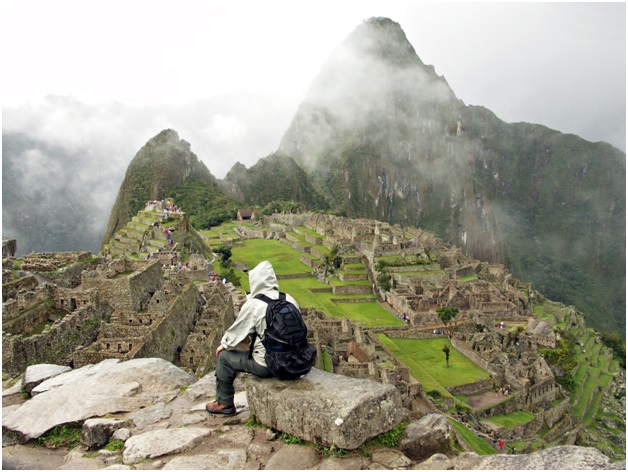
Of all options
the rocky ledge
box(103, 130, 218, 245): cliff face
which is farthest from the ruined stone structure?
box(103, 130, 218, 245): cliff face

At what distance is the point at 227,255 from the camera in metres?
46.5

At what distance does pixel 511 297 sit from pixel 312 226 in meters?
32.4

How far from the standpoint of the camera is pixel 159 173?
10300 cm

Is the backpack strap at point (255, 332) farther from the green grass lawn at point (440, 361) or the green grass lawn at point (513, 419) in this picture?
the green grass lawn at point (440, 361)

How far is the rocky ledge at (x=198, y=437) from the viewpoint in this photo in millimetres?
5023

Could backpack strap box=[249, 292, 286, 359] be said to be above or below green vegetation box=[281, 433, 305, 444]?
above

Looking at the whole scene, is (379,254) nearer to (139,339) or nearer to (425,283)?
(425,283)

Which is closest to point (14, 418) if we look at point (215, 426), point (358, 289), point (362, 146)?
point (215, 426)

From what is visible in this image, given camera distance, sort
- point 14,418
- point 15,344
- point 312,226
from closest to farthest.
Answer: point 14,418 → point 15,344 → point 312,226

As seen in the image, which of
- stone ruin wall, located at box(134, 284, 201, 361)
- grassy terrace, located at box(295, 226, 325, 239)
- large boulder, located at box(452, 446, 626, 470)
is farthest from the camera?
grassy terrace, located at box(295, 226, 325, 239)

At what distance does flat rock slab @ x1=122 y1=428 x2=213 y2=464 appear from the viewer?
17.7 ft

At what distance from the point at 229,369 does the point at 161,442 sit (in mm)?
1097

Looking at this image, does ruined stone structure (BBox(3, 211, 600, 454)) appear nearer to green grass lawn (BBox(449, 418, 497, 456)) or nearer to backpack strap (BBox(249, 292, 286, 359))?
green grass lawn (BBox(449, 418, 497, 456))

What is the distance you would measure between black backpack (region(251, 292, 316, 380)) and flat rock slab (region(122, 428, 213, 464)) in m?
1.10
